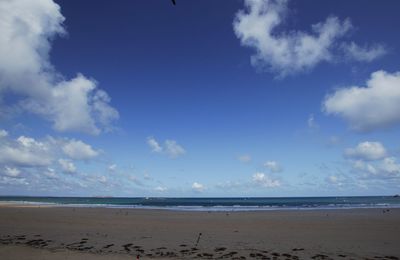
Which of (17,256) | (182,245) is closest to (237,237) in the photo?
(182,245)

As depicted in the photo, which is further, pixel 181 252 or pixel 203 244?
pixel 203 244

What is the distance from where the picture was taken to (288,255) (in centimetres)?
1481

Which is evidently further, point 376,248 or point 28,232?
point 28,232

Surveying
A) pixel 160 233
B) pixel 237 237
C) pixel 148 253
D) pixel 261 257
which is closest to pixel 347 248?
pixel 261 257

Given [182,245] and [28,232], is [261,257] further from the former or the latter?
[28,232]

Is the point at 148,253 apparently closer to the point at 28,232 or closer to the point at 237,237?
the point at 237,237

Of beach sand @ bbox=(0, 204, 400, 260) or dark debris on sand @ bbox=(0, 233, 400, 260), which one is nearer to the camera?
dark debris on sand @ bbox=(0, 233, 400, 260)

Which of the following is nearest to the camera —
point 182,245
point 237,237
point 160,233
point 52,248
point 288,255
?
point 288,255

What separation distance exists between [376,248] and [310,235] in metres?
5.00

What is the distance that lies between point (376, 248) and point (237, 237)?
7.85 m

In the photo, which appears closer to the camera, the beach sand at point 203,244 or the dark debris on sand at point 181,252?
the dark debris on sand at point 181,252

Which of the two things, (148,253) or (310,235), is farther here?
(310,235)

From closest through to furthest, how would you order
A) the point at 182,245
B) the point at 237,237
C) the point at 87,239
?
the point at 182,245
the point at 87,239
the point at 237,237

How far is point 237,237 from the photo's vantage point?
2042cm
